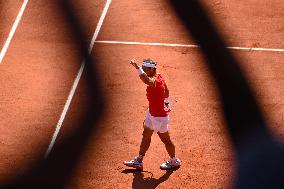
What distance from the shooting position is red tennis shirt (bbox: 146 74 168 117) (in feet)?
28.7

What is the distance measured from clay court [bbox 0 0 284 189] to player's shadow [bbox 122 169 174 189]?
0.02 metres

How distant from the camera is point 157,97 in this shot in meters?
8.77

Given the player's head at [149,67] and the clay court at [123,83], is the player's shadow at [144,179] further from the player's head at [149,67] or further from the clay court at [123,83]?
the player's head at [149,67]

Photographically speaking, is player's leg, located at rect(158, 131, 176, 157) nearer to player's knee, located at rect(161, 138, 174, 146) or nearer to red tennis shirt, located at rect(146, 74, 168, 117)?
player's knee, located at rect(161, 138, 174, 146)

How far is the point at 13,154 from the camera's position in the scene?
9.98 m

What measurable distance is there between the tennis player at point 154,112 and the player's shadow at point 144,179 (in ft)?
0.35

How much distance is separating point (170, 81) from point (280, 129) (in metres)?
2.60

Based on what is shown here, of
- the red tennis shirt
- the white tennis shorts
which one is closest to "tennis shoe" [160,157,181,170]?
the white tennis shorts

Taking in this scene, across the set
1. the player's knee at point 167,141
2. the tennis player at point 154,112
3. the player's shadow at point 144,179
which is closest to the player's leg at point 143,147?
the tennis player at point 154,112

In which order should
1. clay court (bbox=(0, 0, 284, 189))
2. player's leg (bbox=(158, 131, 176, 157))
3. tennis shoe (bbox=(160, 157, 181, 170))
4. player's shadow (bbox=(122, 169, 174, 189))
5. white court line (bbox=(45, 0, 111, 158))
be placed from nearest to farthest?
player's leg (bbox=(158, 131, 176, 157))
player's shadow (bbox=(122, 169, 174, 189))
tennis shoe (bbox=(160, 157, 181, 170))
clay court (bbox=(0, 0, 284, 189))
white court line (bbox=(45, 0, 111, 158))

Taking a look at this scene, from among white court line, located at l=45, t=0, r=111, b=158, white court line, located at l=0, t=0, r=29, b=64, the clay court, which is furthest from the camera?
white court line, located at l=0, t=0, r=29, b=64

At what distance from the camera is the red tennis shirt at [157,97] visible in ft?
28.7

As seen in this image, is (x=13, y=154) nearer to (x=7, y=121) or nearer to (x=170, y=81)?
(x=7, y=121)

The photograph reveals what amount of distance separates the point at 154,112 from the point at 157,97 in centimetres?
28
